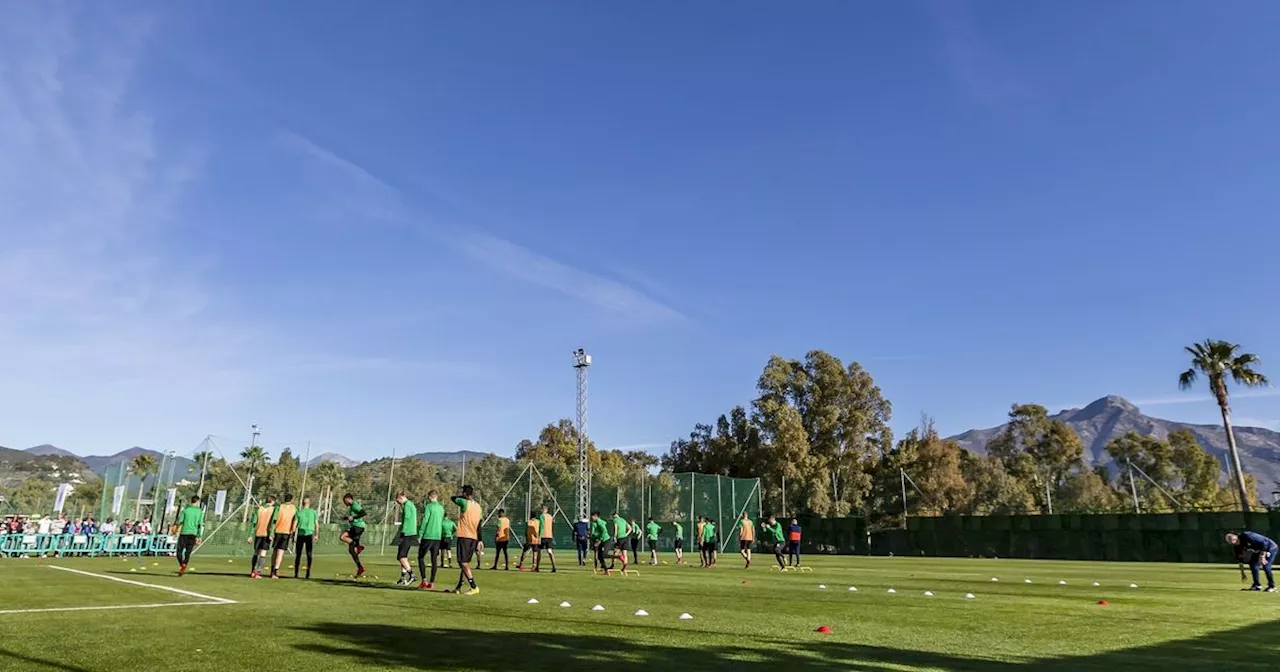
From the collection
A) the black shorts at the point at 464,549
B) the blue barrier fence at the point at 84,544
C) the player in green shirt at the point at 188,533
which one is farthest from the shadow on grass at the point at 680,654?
A: the blue barrier fence at the point at 84,544

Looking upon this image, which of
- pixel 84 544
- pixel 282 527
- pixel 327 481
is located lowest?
pixel 84 544

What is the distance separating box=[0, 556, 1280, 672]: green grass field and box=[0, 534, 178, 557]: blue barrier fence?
15960 mm

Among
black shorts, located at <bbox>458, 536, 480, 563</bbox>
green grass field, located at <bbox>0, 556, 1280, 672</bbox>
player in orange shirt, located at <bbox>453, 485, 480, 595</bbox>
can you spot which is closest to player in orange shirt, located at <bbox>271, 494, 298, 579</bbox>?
green grass field, located at <bbox>0, 556, 1280, 672</bbox>

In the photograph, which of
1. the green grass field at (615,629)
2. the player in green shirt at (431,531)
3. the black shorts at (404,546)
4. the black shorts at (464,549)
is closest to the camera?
the green grass field at (615,629)

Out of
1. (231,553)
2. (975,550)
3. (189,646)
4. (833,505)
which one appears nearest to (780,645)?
(189,646)

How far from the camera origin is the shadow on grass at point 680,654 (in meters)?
6.81

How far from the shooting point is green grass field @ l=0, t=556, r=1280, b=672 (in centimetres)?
698

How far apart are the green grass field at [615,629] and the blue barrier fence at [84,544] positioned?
15960mm

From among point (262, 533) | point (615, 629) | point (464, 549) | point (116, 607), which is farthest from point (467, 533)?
point (262, 533)

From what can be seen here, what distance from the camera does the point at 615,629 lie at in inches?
359

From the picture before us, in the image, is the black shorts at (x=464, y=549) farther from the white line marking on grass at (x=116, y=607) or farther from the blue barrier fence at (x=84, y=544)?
the blue barrier fence at (x=84, y=544)

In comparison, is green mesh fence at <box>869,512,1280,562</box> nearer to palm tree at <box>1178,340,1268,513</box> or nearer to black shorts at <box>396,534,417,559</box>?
palm tree at <box>1178,340,1268,513</box>

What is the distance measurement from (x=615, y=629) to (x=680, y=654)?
75.4 inches

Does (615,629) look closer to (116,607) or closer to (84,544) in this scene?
(116,607)
